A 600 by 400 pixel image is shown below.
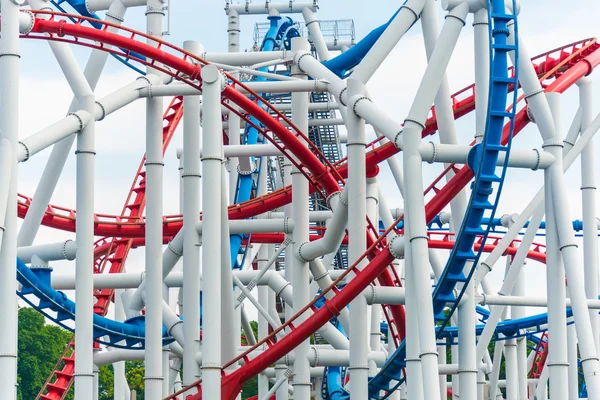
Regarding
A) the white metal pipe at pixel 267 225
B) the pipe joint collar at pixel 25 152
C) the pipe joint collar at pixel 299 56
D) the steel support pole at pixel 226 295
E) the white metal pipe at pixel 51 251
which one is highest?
the pipe joint collar at pixel 299 56

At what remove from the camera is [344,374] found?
23.1 m

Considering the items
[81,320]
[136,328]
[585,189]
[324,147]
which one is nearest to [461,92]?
[585,189]

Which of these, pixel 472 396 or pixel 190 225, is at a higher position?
pixel 190 225

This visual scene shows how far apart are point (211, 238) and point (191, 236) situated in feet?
5.78

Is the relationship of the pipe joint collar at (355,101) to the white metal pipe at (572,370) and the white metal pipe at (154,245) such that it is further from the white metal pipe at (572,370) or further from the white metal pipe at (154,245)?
the white metal pipe at (572,370)

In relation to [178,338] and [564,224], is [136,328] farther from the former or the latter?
[564,224]

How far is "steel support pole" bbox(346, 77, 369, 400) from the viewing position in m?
13.8

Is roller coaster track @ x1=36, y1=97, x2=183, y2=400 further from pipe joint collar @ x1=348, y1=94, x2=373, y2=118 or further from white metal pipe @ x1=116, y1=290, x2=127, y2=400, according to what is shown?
pipe joint collar @ x1=348, y1=94, x2=373, y2=118

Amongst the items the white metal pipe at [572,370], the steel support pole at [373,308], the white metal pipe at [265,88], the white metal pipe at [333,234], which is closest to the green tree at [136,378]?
the steel support pole at [373,308]

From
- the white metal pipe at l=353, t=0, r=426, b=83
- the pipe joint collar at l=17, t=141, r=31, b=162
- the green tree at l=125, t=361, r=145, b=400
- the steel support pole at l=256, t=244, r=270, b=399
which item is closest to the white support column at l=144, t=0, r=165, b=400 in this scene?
the pipe joint collar at l=17, t=141, r=31, b=162

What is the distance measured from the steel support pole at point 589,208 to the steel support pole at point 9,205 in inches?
317

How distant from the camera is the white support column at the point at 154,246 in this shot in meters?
14.6

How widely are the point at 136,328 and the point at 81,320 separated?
370 cm

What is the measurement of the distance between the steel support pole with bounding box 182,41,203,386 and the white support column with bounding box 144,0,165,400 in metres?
0.33
